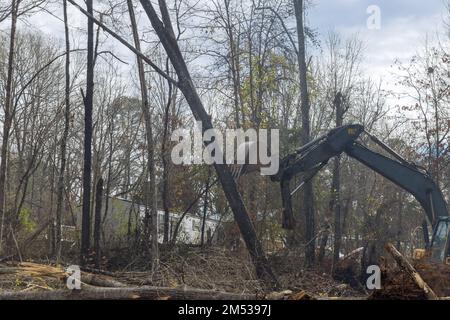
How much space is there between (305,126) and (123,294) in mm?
13965

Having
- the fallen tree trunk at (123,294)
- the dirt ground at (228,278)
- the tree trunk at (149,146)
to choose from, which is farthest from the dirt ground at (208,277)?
the fallen tree trunk at (123,294)

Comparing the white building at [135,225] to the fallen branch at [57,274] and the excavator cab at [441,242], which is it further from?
the excavator cab at [441,242]

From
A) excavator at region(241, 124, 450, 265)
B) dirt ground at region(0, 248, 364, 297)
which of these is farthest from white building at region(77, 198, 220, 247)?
excavator at region(241, 124, 450, 265)

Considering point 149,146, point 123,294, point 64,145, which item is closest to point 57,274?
point 123,294

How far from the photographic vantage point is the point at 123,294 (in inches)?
340

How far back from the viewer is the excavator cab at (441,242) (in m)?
12.6

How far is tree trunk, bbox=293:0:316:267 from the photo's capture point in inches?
773

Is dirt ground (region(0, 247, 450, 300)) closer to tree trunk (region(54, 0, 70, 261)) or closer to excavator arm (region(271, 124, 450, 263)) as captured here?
excavator arm (region(271, 124, 450, 263))

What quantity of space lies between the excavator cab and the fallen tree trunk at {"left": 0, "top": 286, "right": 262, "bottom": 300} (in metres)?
5.76

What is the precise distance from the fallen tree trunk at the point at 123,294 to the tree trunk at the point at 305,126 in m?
9.83

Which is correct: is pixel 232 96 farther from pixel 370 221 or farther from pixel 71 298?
pixel 71 298
